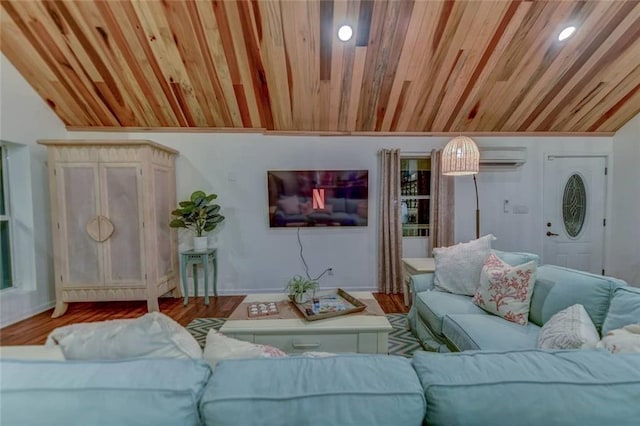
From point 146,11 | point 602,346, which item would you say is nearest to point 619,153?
point 602,346

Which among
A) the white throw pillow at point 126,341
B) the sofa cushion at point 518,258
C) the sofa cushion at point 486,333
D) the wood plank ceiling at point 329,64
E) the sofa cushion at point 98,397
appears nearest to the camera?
the sofa cushion at point 98,397

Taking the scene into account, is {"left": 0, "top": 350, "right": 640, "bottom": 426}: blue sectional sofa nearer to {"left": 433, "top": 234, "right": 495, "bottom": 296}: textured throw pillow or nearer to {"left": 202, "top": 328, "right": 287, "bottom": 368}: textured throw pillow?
{"left": 202, "top": 328, "right": 287, "bottom": 368}: textured throw pillow

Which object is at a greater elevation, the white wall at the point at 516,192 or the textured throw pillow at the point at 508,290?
the white wall at the point at 516,192

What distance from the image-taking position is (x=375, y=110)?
133 inches

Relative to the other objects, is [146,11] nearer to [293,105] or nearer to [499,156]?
[293,105]

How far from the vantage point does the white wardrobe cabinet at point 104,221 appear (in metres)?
2.92

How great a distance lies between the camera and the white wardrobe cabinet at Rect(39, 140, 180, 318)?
2.92m

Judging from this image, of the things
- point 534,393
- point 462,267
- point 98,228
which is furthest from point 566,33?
point 98,228

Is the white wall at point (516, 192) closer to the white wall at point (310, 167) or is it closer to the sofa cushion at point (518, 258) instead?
the white wall at point (310, 167)

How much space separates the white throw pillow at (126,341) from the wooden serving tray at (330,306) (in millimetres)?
1108

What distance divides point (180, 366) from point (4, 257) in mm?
2130

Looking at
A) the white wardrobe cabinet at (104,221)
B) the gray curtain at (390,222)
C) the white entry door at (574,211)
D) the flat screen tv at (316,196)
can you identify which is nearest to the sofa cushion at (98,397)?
the white wardrobe cabinet at (104,221)

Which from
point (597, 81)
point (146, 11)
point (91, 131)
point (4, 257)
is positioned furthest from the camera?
point (91, 131)

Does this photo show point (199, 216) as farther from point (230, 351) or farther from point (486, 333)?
point (486, 333)
